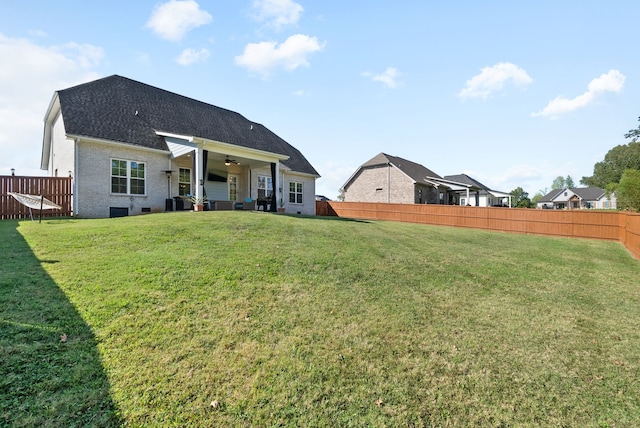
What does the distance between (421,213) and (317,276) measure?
58.5 ft

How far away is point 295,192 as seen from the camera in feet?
70.0

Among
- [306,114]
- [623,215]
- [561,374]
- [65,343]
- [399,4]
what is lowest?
[561,374]

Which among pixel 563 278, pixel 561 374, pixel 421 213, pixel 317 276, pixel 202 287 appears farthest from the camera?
pixel 421 213

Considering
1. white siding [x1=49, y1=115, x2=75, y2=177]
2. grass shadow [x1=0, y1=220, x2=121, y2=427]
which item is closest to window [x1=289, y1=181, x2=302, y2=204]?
white siding [x1=49, y1=115, x2=75, y2=177]

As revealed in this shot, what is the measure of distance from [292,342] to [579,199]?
8548 cm

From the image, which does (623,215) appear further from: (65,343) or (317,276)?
(65,343)

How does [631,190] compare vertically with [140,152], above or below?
below

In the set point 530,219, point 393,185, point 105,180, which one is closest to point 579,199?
point 393,185

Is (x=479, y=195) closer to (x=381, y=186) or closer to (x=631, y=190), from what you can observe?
(x=631, y=190)

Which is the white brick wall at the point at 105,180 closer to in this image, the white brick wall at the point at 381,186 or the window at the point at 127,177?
the window at the point at 127,177

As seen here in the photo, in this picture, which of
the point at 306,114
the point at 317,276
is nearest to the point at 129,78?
the point at 306,114

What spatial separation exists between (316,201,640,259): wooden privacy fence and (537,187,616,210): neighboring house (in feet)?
198

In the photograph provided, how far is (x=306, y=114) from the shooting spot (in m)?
15.8

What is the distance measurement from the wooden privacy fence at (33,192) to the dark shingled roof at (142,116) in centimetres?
229
